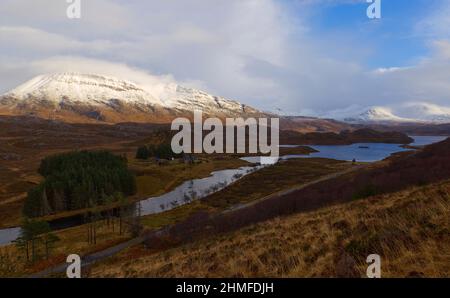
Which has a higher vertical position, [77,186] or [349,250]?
[349,250]

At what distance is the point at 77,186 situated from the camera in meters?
117

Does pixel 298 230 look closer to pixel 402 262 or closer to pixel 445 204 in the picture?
pixel 445 204

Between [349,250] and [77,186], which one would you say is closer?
[349,250]

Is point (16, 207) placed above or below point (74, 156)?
below

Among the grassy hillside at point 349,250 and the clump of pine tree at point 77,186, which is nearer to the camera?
the grassy hillside at point 349,250

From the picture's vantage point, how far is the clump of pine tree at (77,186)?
355 ft

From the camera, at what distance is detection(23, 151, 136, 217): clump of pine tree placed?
108m

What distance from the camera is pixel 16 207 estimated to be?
4429 inches

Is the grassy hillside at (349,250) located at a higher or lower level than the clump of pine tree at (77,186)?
higher

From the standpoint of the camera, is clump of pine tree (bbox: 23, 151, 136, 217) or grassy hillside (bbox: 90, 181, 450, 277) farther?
clump of pine tree (bbox: 23, 151, 136, 217)

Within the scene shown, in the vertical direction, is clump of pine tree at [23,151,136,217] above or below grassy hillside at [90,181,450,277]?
below
